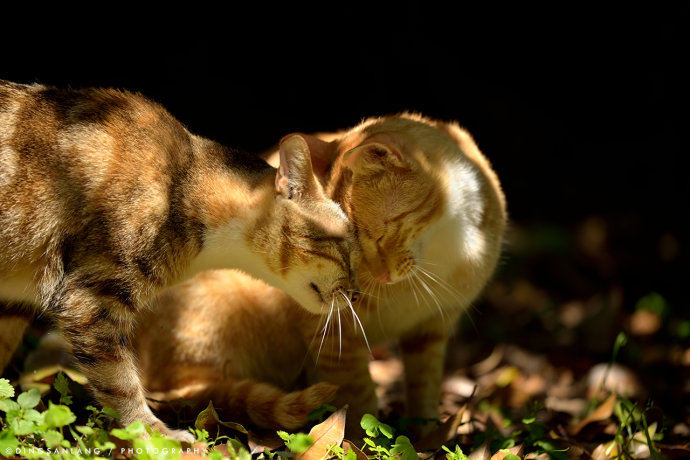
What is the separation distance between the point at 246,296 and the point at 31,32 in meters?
2.77

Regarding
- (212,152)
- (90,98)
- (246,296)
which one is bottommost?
(246,296)

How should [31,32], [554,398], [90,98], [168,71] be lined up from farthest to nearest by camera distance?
[168,71] < [31,32] < [554,398] < [90,98]

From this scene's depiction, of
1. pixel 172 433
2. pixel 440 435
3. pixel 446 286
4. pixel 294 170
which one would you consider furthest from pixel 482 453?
pixel 294 170

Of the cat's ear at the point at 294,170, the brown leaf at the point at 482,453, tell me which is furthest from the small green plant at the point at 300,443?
the cat's ear at the point at 294,170

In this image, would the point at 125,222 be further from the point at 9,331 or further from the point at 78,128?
the point at 9,331

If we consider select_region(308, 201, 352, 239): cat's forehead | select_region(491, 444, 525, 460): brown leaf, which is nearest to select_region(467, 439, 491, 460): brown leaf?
select_region(491, 444, 525, 460): brown leaf

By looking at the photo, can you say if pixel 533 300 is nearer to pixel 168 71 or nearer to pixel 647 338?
pixel 647 338

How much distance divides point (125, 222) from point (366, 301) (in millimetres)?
1227

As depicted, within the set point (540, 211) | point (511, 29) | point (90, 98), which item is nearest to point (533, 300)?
point (540, 211)

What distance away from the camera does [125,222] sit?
253 centimetres

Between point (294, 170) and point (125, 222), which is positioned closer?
point (125, 222)

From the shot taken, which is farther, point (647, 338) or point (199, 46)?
point (199, 46)

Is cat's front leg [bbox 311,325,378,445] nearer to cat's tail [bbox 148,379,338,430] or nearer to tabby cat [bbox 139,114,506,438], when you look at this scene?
tabby cat [bbox 139,114,506,438]

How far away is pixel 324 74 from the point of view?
18.5ft
